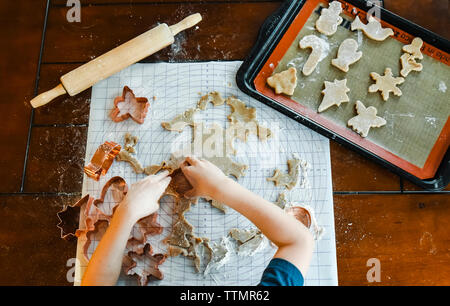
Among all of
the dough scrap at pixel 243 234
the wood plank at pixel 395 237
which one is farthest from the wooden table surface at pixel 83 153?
the dough scrap at pixel 243 234

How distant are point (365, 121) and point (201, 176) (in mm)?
463

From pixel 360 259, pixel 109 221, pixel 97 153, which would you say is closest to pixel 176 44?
pixel 97 153

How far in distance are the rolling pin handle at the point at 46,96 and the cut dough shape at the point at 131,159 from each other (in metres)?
0.23

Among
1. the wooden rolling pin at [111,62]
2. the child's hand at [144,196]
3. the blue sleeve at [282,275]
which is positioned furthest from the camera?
the wooden rolling pin at [111,62]

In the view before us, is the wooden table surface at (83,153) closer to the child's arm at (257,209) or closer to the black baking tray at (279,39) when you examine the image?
the black baking tray at (279,39)

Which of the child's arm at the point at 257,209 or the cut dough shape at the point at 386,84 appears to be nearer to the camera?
the child's arm at the point at 257,209

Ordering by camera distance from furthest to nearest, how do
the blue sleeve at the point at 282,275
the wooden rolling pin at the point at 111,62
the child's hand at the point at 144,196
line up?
the wooden rolling pin at the point at 111,62, the child's hand at the point at 144,196, the blue sleeve at the point at 282,275

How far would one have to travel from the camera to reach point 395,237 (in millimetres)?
992

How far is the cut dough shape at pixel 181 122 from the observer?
105 centimetres

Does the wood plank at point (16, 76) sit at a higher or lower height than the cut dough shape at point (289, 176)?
higher

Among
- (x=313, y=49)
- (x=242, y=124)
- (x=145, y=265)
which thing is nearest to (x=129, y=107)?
(x=242, y=124)

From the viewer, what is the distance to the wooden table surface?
3.22 feet

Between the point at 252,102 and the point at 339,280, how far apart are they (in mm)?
519

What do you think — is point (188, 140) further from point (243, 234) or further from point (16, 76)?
point (16, 76)
